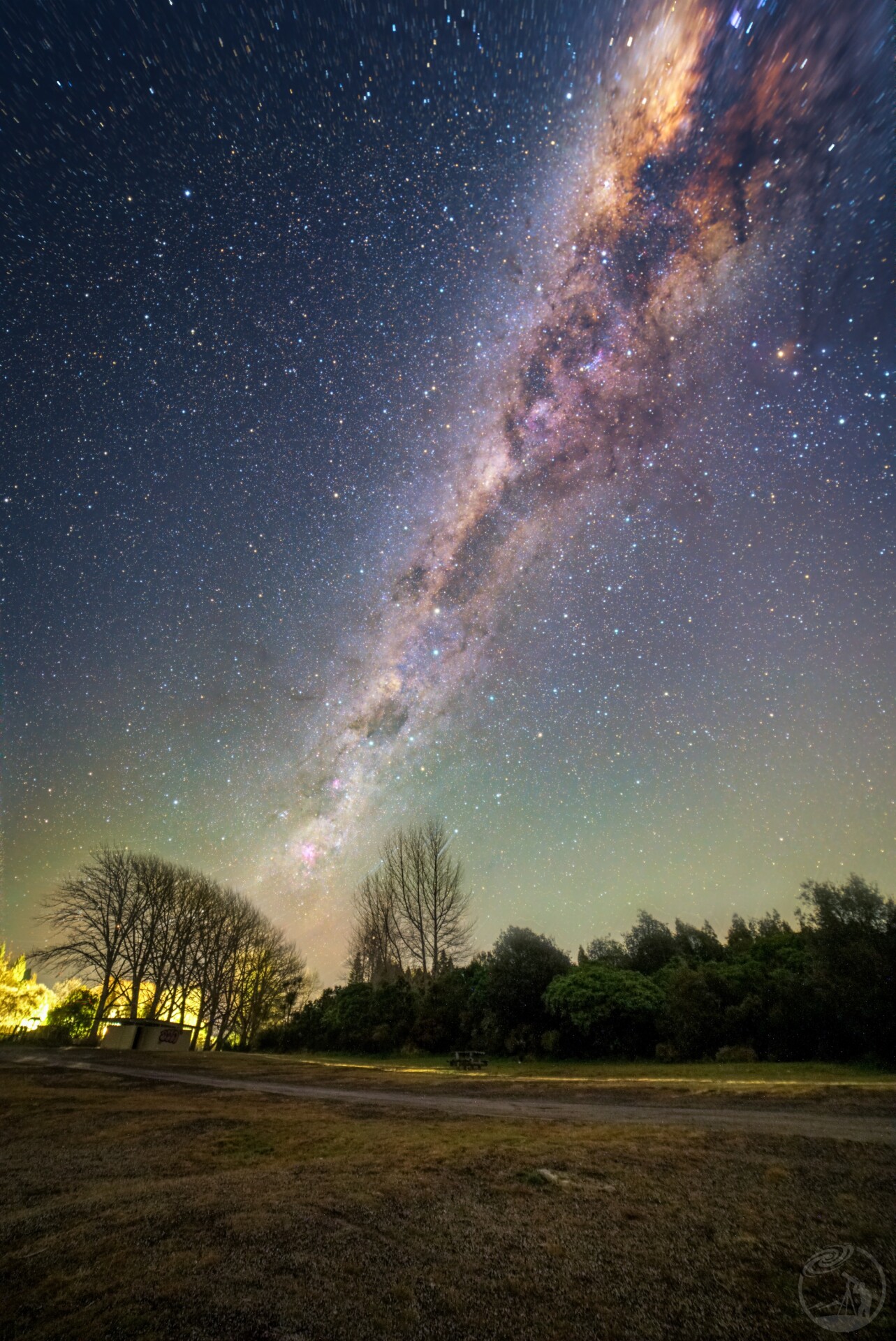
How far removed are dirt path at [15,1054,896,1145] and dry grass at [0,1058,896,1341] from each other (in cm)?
102

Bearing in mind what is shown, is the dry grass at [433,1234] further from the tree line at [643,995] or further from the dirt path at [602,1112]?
the tree line at [643,995]

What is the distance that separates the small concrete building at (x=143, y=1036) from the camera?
3381 centimetres

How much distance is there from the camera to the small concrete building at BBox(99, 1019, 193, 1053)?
33.8 m

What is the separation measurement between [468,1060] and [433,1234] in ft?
71.8

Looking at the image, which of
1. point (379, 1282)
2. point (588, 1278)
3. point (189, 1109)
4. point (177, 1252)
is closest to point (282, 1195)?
point (177, 1252)

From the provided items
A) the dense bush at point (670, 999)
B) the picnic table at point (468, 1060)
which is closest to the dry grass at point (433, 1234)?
the dense bush at point (670, 999)

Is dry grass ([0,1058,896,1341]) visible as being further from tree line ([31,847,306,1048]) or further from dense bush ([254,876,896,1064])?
tree line ([31,847,306,1048])

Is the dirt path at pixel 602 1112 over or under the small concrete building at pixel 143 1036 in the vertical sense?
under

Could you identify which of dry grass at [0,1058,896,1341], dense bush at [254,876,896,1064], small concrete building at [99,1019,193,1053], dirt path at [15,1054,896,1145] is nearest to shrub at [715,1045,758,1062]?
dense bush at [254,876,896,1064]

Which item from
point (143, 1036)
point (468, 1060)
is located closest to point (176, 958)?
point (143, 1036)

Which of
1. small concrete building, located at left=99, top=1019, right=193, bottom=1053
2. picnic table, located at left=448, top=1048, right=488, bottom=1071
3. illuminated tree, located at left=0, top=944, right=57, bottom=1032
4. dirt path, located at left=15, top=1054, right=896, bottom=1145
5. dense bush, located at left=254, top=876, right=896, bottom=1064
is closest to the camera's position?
dirt path, located at left=15, top=1054, right=896, bottom=1145

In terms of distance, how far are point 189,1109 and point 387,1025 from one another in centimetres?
2282

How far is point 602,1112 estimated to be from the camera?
9.88 metres

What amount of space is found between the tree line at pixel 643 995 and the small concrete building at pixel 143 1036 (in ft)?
24.2
